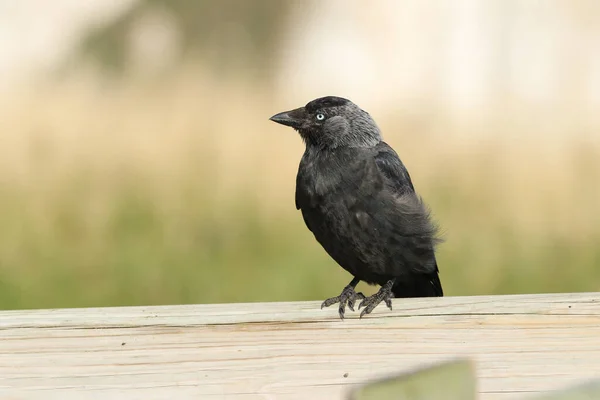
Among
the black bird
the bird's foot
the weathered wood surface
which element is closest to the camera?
the weathered wood surface

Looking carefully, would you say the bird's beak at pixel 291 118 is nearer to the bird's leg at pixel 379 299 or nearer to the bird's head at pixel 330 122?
the bird's head at pixel 330 122

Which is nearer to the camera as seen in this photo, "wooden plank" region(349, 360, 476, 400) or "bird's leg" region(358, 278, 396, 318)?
"wooden plank" region(349, 360, 476, 400)

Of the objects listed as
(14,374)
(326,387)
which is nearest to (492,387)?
(326,387)

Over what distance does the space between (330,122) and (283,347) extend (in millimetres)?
1102

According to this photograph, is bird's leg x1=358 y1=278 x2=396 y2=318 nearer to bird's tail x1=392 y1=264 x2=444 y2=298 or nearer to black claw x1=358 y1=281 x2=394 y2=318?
black claw x1=358 y1=281 x2=394 y2=318

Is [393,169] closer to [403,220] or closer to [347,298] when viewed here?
[403,220]

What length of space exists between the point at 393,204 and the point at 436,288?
40 centimetres

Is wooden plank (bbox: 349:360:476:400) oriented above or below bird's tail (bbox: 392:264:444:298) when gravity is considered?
above

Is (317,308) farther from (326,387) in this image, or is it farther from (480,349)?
(480,349)

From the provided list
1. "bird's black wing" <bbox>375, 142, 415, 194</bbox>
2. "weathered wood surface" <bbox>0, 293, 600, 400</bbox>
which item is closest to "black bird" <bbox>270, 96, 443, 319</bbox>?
"bird's black wing" <bbox>375, 142, 415, 194</bbox>

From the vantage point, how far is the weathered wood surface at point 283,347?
1407 millimetres

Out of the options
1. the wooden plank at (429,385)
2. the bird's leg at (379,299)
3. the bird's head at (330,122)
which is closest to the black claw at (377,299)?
the bird's leg at (379,299)

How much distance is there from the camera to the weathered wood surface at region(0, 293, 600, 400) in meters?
1.41

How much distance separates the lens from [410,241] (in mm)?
2287
